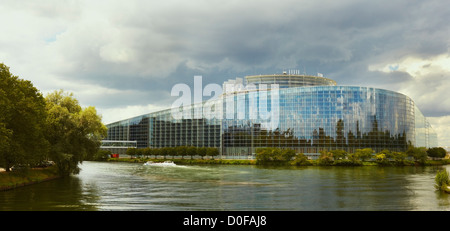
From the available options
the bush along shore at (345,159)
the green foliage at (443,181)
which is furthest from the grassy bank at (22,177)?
the bush along shore at (345,159)

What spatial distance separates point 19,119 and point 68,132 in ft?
58.8

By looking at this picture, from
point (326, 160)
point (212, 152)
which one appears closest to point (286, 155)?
point (326, 160)

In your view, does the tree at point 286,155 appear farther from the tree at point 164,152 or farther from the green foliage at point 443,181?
the green foliage at point 443,181

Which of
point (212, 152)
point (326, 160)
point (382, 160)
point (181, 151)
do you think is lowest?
point (382, 160)

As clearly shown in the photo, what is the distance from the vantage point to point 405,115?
162750 millimetres

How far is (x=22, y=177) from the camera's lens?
58.9 m

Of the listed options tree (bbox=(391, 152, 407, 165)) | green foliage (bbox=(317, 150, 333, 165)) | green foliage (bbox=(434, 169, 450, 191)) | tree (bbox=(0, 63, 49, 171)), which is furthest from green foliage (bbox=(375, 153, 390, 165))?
tree (bbox=(0, 63, 49, 171))

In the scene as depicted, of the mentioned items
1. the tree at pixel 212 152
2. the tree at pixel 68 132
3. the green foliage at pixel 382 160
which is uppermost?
the tree at pixel 68 132

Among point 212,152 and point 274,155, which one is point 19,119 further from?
point 212,152

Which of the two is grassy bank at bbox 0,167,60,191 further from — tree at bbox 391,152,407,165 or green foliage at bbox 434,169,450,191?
tree at bbox 391,152,407,165

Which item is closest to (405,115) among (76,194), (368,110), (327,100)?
(368,110)

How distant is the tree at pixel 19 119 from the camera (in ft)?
157

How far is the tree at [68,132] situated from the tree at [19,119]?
10728 mm

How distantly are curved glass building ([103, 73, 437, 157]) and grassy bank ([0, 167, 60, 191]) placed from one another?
320 ft
